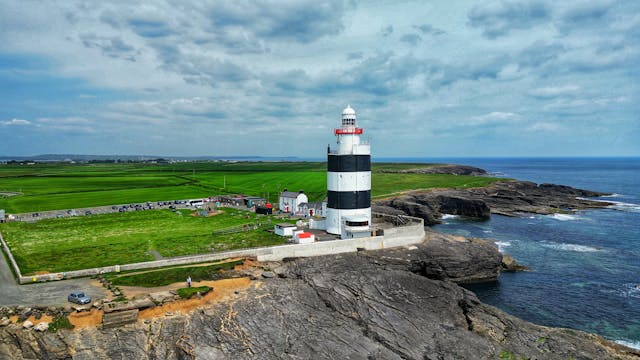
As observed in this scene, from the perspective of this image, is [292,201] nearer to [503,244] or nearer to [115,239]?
[115,239]

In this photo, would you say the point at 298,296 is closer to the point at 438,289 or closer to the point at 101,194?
the point at 438,289

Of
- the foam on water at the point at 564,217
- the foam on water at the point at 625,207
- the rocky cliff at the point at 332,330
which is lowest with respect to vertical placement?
the foam on water at the point at 564,217

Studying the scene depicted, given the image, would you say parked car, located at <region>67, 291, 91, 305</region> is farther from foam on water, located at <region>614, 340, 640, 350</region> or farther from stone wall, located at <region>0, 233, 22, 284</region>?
foam on water, located at <region>614, 340, 640, 350</region>

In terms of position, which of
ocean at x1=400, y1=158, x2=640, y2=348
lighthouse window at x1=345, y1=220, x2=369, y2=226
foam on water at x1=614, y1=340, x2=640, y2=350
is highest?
lighthouse window at x1=345, y1=220, x2=369, y2=226

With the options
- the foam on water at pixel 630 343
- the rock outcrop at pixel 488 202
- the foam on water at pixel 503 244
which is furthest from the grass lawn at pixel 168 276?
the rock outcrop at pixel 488 202

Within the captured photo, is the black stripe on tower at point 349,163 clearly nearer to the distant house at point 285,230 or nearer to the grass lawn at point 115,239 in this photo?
the distant house at point 285,230

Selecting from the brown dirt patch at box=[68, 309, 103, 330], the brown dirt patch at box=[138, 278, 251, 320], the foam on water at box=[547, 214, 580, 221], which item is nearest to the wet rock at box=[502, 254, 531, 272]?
the brown dirt patch at box=[138, 278, 251, 320]

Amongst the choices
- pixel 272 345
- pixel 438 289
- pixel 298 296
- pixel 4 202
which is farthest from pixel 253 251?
pixel 4 202
